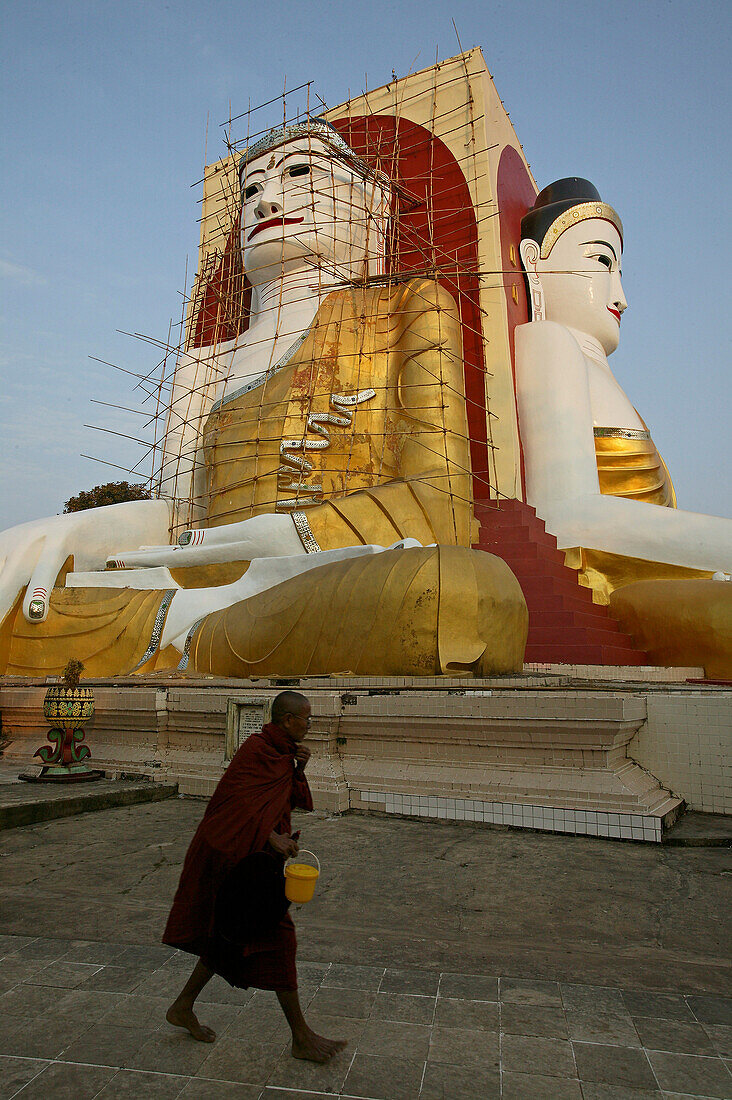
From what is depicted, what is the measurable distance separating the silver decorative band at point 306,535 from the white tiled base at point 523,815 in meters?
2.95

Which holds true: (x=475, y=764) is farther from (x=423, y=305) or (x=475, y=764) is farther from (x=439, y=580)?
(x=423, y=305)

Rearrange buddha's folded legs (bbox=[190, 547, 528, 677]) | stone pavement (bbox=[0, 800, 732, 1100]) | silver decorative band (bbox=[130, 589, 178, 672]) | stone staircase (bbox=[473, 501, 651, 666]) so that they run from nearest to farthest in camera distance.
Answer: stone pavement (bbox=[0, 800, 732, 1100]) → buddha's folded legs (bbox=[190, 547, 528, 677]) → silver decorative band (bbox=[130, 589, 178, 672]) → stone staircase (bbox=[473, 501, 651, 666])

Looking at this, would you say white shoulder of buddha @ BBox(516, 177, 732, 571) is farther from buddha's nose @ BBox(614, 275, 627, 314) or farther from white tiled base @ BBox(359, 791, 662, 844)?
white tiled base @ BBox(359, 791, 662, 844)

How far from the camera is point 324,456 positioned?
815 cm

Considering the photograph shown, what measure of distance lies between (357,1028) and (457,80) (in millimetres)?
11289

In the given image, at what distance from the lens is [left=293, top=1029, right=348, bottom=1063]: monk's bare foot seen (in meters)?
1.47

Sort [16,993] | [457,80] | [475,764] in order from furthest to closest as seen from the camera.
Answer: [457,80] < [475,764] < [16,993]

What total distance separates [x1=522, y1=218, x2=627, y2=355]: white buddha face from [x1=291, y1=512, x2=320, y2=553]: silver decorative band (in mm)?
5209

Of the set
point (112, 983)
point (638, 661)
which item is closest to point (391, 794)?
point (112, 983)

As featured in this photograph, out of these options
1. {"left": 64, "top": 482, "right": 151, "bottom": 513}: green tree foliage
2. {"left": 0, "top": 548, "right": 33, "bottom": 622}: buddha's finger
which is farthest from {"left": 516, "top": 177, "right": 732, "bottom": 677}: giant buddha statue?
{"left": 64, "top": 482, "right": 151, "bottom": 513}: green tree foliage

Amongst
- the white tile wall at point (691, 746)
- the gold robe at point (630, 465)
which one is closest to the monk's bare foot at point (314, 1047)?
the white tile wall at point (691, 746)

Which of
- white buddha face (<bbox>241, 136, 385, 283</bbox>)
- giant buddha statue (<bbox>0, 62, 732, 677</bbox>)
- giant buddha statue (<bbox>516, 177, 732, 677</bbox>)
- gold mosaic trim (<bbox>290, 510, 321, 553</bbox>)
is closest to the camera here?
giant buddha statue (<bbox>0, 62, 732, 677</bbox>)

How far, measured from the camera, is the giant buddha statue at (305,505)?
4.84 meters

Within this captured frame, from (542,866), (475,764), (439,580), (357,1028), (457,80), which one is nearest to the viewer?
(357,1028)
